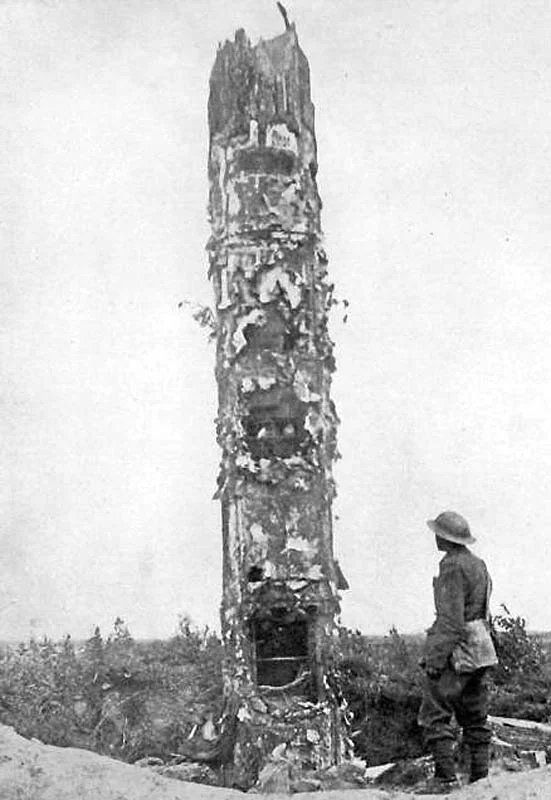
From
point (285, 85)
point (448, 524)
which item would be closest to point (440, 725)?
point (448, 524)

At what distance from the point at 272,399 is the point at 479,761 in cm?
325

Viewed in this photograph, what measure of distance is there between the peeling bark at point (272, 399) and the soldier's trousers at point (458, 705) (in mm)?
2119

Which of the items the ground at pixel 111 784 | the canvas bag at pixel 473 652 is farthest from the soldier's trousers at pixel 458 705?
the ground at pixel 111 784

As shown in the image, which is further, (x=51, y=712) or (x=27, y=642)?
(x=27, y=642)

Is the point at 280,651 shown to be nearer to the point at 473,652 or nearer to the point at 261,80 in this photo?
the point at 473,652

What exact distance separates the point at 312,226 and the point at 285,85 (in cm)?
112

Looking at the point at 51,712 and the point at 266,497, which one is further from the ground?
the point at 266,497

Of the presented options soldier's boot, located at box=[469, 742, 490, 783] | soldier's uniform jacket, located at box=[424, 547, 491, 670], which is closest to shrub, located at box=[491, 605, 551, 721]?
soldier's boot, located at box=[469, 742, 490, 783]

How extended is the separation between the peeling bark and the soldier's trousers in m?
2.12

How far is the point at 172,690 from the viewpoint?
8.97 meters

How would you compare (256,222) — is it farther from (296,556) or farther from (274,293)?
(296,556)

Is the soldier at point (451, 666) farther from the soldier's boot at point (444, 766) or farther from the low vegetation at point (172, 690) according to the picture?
the low vegetation at point (172, 690)

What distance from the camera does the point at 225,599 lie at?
26.9ft

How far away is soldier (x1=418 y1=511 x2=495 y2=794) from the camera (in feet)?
19.5
